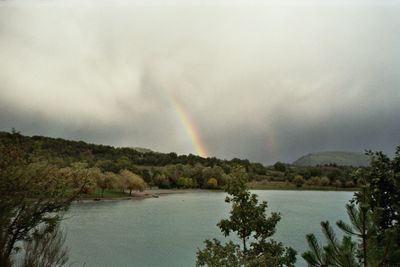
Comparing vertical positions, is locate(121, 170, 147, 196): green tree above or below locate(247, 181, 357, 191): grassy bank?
below

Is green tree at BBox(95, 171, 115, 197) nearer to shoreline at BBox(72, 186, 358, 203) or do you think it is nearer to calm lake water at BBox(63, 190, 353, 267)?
shoreline at BBox(72, 186, 358, 203)

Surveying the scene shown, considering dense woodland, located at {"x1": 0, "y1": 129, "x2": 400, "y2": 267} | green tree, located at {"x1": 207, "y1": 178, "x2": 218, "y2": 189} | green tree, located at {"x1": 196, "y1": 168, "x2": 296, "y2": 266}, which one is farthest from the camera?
green tree, located at {"x1": 207, "y1": 178, "x2": 218, "y2": 189}

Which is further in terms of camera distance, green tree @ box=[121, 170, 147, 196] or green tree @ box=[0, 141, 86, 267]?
green tree @ box=[121, 170, 147, 196]

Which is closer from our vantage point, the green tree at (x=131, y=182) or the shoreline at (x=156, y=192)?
the shoreline at (x=156, y=192)

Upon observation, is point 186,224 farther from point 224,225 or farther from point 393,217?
point 393,217

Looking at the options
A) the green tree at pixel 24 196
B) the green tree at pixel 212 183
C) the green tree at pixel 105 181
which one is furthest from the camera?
the green tree at pixel 212 183

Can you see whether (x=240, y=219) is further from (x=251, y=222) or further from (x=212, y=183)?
(x=212, y=183)

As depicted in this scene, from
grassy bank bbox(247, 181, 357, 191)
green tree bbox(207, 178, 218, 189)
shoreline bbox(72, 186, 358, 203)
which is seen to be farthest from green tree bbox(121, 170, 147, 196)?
grassy bank bbox(247, 181, 357, 191)

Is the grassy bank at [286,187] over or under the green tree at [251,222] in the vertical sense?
over

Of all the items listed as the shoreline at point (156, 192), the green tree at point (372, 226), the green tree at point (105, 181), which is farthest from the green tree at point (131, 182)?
the green tree at point (372, 226)

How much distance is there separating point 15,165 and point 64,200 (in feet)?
11.0

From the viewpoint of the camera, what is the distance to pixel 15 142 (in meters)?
17.0

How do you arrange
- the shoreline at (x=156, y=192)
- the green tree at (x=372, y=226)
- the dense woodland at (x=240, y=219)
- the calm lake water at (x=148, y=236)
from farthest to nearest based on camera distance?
the shoreline at (x=156, y=192) → the calm lake water at (x=148, y=236) → the dense woodland at (x=240, y=219) → the green tree at (x=372, y=226)

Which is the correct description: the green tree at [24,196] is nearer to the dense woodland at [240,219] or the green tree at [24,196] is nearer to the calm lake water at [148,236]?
the dense woodland at [240,219]
